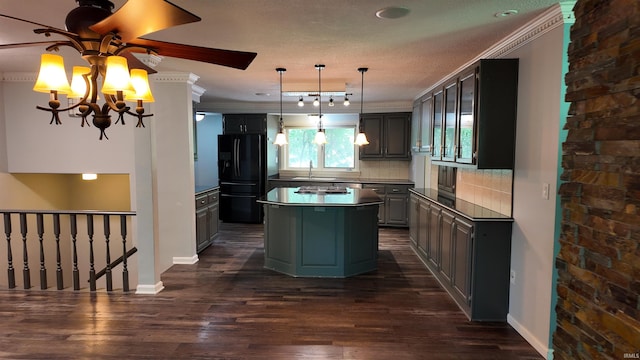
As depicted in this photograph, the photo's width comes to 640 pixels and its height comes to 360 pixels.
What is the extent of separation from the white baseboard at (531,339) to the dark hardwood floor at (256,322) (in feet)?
0.18

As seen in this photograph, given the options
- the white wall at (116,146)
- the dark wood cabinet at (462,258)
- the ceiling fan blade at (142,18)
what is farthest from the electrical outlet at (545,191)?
the white wall at (116,146)

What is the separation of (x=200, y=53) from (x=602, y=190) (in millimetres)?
1970

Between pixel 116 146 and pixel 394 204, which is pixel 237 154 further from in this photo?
pixel 394 204

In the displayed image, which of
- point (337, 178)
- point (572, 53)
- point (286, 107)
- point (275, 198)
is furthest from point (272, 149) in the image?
point (572, 53)

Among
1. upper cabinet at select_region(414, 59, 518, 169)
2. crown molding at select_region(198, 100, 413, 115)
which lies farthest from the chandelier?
crown molding at select_region(198, 100, 413, 115)

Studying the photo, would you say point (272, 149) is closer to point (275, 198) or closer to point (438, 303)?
point (275, 198)

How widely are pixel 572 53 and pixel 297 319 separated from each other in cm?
272

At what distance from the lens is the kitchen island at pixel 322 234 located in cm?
414

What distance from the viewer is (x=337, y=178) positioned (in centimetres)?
743

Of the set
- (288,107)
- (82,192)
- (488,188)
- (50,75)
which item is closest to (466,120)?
(488,188)

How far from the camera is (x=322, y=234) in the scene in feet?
13.7

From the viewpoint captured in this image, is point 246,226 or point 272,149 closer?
point 246,226

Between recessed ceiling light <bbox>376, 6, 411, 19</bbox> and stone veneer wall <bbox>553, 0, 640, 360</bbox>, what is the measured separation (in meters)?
1.13

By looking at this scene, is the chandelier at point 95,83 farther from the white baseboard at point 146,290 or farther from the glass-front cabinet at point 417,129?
the glass-front cabinet at point 417,129
